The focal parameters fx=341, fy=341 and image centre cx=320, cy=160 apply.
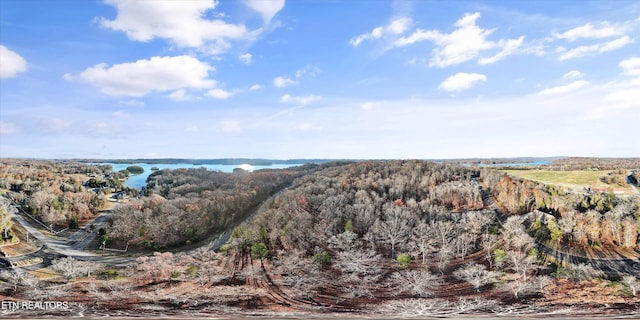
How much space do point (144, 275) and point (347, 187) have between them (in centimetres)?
584

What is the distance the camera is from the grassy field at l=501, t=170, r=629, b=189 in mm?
9898

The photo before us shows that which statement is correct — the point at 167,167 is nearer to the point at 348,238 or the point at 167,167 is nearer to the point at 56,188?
the point at 56,188

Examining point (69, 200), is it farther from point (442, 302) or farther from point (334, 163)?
point (442, 302)

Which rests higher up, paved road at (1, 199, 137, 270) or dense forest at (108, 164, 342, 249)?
dense forest at (108, 164, 342, 249)

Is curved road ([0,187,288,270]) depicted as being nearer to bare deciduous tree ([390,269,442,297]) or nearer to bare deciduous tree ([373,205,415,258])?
bare deciduous tree ([373,205,415,258])

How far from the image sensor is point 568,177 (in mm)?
10117

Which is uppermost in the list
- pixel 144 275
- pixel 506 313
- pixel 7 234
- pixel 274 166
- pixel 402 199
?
pixel 274 166

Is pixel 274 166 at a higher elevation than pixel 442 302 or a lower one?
higher

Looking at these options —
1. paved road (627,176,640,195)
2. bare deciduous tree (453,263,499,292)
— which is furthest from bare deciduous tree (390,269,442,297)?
paved road (627,176,640,195)

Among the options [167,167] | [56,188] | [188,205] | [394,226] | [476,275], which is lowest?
[476,275]

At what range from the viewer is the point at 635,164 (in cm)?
1066

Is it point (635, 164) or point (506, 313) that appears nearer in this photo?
point (506, 313)

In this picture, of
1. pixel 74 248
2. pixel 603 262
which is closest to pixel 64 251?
pixel 74 248

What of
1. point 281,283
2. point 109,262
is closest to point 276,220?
point 281,283
